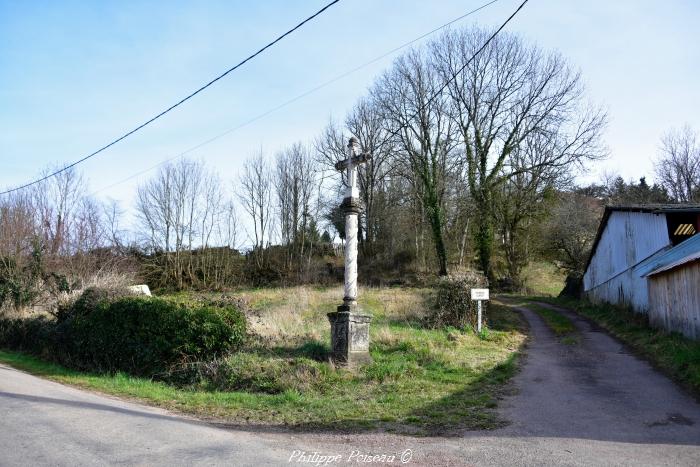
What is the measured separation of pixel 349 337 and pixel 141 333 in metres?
5.11

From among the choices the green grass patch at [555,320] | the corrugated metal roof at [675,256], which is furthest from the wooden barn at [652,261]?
the green grass patch at [555,320]

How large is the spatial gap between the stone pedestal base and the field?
0.36 meters

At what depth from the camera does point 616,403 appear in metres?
9.09

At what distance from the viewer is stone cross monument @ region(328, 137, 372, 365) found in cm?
1181

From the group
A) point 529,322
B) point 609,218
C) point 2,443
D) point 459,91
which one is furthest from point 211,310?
point 459,91

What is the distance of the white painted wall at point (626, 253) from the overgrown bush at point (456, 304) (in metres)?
6.28

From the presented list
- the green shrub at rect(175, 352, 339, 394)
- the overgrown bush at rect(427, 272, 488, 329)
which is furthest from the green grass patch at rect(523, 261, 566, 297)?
the green shrub at rect(175, 352, 339, 394)

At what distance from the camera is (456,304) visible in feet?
62.1

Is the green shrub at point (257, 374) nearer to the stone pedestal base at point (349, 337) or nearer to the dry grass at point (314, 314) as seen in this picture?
the stone pedestal base at point (349, 337)

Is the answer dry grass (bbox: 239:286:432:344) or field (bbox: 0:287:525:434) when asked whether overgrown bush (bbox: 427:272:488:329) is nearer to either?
dry grass (bbox: 239:286:432:344)

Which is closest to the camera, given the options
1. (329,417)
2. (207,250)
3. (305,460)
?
(305,460)

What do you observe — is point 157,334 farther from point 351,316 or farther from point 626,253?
point 626,253

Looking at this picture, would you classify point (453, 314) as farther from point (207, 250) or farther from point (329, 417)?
point (207, 250)

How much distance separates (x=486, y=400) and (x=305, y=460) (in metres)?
4.40
